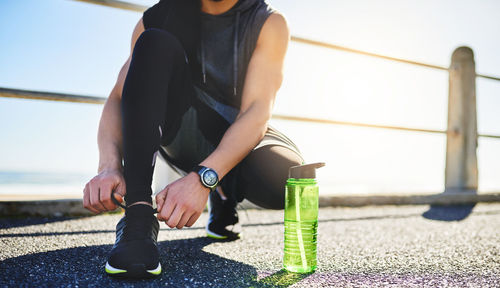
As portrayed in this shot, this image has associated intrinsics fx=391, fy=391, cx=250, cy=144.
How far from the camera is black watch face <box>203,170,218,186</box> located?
2.93ft

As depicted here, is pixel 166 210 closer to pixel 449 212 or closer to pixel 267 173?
pixel 267 173

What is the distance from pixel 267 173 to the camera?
108cm

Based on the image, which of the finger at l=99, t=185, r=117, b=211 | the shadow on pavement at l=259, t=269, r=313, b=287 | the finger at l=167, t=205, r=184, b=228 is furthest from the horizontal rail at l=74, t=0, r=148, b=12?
the shadow on pavement at l=259, t=269, r=313, b=287

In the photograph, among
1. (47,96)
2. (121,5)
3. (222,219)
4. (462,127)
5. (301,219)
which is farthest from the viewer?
(462,127)

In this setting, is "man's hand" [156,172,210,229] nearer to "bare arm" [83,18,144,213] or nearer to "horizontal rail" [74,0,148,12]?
"bare arm" [83,18,144,213]

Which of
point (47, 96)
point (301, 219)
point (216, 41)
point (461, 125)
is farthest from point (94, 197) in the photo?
point (461, 125)

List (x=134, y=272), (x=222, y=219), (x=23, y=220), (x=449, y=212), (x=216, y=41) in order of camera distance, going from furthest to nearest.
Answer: (x=449, y=212)
(x=23, y=220)
(x=222, y=219)
(x=216, y=41)
(x=134, y=272)

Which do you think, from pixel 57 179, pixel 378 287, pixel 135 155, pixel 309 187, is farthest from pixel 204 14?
pixel 57 179

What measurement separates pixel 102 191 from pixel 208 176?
0.77 feet

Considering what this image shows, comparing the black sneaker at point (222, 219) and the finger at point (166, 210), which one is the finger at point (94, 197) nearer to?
the finger at point (166, 210)

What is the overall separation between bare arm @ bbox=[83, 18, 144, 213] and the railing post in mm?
2391

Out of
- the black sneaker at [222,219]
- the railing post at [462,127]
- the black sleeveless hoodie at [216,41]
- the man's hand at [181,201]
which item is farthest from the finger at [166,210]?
the railing post at [462,127]

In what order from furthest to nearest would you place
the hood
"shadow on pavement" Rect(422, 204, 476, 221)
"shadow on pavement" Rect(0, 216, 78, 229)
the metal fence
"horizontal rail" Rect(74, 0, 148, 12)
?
the metal fence, "shadow on pavement" Rect(422, 204, 476, 221), "horizontal rail" Rect(74, 0, 148, 12), "shadow on pavement" Rect(0, 216, 78, 229), the hood

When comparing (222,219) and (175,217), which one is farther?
(222,219)
